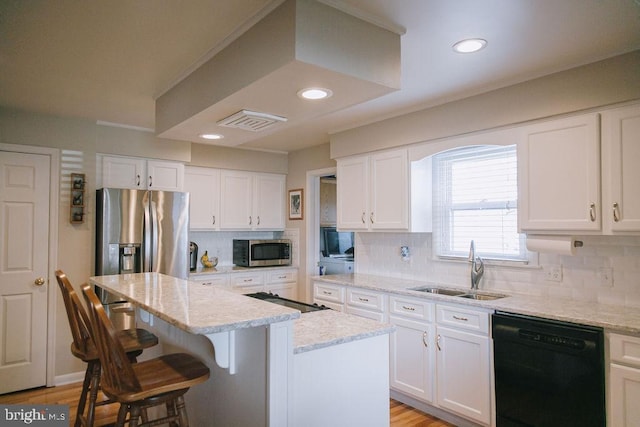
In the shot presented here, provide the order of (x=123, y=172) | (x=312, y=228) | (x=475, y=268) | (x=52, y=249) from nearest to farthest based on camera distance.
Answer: (x=475, y=268), (x=52, y=249), (x=123, y=172), (x=312, y=228)

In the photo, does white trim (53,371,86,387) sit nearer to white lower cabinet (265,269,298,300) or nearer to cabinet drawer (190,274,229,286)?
cabinet drawer (190,274,229,286)

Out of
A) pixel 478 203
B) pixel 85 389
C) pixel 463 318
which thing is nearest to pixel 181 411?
pixel 85 389

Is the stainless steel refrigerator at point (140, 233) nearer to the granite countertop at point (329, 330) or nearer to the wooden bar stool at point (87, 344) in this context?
the wooden bar stool at point (87, 344)

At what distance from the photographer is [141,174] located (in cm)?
412

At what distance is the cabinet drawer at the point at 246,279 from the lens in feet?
15.3

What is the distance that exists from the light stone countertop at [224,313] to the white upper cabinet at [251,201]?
2541 mm

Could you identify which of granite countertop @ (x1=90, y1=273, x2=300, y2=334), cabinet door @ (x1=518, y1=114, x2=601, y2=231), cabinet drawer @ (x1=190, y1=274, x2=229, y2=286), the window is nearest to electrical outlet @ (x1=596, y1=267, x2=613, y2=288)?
cabinet door @ (x1=518, y1=114, x2=601, y2=231)

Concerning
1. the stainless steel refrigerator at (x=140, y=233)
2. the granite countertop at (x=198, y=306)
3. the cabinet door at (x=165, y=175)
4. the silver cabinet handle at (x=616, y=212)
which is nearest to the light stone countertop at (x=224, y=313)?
the granite countertop at (x=198, y=306)

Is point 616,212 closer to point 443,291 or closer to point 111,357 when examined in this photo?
point 443,291

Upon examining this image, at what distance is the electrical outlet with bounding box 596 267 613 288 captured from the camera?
8.55ft

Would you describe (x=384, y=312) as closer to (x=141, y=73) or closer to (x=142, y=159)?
(x=141, y=73)

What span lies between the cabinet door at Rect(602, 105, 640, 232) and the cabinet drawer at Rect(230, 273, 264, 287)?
3476 mm

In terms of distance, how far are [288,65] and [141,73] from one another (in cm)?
140

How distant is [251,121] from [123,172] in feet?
6.93
